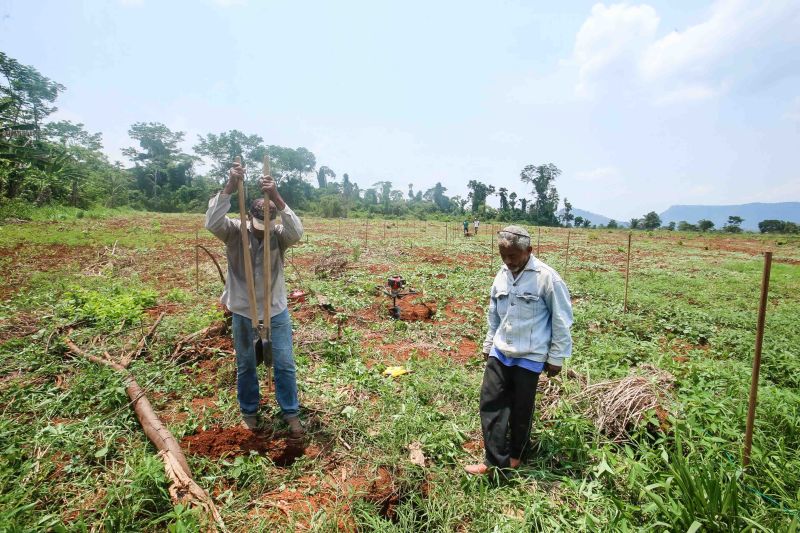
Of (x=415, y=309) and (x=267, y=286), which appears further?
(x=415, y=309)

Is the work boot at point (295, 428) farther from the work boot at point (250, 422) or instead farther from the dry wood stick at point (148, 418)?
the dry wood stick at point (148, 418)

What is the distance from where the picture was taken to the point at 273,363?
2.80 meters

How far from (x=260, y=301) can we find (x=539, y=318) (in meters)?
1.98

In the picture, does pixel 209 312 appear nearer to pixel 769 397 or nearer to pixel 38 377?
pixel 38 377

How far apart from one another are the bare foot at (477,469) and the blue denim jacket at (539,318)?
80cm

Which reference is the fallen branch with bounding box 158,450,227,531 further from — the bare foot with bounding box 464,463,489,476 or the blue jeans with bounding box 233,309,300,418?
the bare foot with bounding box 464,463,489,476

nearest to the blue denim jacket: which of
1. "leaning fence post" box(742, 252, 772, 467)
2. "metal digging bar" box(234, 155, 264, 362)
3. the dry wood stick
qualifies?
"leaning fence post" box(742, 252, 772, 467)

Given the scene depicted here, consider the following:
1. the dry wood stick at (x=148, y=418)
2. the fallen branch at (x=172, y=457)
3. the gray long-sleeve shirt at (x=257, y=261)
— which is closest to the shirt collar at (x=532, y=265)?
the gray long-sleeve shirt at (x=257, y=261)

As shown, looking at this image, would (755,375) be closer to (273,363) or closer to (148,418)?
(273,363)

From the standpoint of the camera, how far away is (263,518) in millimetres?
2043

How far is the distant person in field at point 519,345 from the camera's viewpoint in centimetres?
239

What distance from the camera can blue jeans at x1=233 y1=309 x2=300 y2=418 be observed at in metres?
2.76

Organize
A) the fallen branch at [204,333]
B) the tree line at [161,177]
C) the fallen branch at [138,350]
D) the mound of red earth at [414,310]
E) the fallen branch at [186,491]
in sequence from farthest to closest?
the tree line at [161,177], the mound of red earth at [414,310], the fallen branch at [204,333], the fallen branch at [138,350], the fallen branch at [186,491]

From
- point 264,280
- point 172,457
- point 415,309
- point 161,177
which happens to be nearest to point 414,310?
point 415,309
